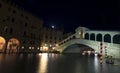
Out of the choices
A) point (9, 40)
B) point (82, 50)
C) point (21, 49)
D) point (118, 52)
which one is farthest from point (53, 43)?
point (118, 52)

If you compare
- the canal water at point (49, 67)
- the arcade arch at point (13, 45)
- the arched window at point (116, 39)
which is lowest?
the canal water at point (49, 67)

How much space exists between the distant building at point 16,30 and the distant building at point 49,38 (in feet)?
31.4

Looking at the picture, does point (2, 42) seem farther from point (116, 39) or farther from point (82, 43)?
point (116, 39)

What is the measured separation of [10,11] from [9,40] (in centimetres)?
944

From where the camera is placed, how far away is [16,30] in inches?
1823

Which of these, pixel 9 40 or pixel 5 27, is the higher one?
pixel 5 27

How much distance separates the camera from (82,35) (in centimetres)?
6219

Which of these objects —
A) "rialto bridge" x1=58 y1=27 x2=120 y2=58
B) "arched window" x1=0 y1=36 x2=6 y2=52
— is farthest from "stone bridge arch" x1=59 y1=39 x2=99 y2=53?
"arched window" x1=0 y1=36 x2=6 y2=52

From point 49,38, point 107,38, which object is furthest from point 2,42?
point 107,38

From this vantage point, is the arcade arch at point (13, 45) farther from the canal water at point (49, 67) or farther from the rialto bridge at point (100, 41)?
the rialto bridge at point (100, 41)

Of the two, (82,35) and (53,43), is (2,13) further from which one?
(53,43)

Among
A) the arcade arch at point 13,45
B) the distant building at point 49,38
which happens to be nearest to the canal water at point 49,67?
the arcade arch at point 13,45

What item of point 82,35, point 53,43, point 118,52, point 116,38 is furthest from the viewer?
point 53,43

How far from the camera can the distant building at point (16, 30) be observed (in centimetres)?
4072
